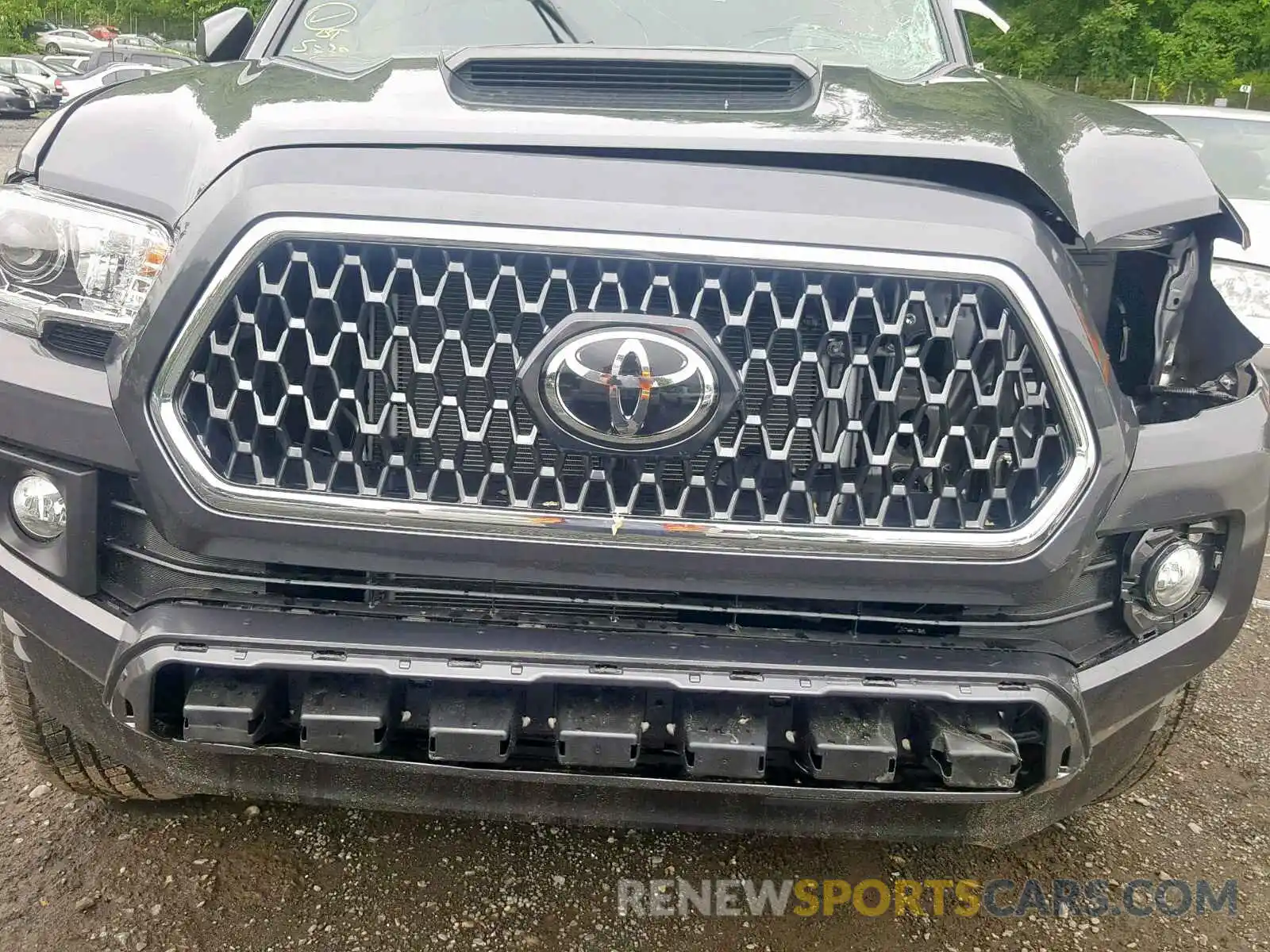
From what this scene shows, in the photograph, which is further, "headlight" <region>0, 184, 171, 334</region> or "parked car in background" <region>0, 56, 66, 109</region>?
"parked car in background" <region>0, 56, 66, 109</region>

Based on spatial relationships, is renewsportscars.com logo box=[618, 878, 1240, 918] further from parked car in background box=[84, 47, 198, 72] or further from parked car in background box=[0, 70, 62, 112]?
parked car in background box=[0, 70, 62, 112]

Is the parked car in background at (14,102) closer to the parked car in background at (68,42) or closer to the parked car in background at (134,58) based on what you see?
the parked car in background at (134,58)

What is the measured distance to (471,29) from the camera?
2877 mm

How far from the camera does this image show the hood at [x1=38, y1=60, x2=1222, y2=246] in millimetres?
1752

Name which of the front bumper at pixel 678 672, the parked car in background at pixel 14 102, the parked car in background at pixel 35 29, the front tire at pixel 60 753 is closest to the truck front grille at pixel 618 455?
the front bumper at pixel 678 672

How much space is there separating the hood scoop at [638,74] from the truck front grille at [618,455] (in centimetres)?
53

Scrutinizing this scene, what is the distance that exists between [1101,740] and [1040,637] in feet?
0.87

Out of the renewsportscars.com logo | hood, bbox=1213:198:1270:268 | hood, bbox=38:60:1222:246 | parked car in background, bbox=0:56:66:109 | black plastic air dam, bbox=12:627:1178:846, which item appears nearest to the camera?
hood, bbox=38:60:1222:246

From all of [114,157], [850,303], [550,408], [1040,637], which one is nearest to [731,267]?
[850,303]

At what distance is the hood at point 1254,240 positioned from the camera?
179 inches

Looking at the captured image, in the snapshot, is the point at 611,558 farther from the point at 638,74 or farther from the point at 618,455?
the point at 638,74

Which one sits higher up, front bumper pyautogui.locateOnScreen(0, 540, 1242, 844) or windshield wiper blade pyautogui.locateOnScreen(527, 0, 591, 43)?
windshield wiper blade pyautogui.locateOnScreen(527, 0, 591, 43)

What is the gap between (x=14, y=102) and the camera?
25.2 metres

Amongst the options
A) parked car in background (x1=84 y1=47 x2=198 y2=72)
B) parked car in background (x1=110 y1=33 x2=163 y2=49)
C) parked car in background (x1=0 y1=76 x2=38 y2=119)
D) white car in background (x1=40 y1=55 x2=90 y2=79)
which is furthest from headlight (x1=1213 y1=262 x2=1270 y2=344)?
parked car in background (x1=110 y1=33 x2=163 y2=49)
